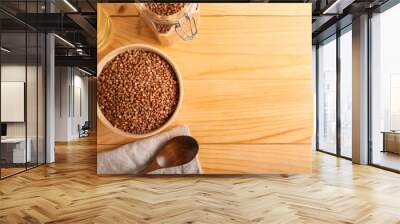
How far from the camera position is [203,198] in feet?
12.1

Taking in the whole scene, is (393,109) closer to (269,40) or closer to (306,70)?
(306,70)

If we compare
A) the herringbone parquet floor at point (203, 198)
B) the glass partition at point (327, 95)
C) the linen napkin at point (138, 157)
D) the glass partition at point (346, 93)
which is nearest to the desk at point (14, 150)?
the herringbone parquet floor at point (203, 198)

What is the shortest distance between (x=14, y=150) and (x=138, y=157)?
2.45m

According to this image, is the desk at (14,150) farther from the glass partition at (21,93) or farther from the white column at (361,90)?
the white column at (361,90)

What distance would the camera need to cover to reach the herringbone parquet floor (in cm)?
303

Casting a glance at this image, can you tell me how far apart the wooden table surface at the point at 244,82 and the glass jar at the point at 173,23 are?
4.4 inches

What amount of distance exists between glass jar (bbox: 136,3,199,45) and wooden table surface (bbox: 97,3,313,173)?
112 mm

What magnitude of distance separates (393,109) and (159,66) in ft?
12.5

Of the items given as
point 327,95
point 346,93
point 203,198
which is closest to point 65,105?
point 327,95

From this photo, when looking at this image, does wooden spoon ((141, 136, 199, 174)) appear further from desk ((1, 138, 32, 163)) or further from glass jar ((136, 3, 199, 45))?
desk ((1, 138, 32, 163))

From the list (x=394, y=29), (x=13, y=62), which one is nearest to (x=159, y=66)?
(x=13, y=62)

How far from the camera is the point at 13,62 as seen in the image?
5633mm

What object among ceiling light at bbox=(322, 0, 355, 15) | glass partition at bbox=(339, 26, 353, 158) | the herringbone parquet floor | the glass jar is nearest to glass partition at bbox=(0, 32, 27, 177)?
the herringbone parquet floor

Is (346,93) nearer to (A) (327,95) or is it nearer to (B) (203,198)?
(A) (327,95)
